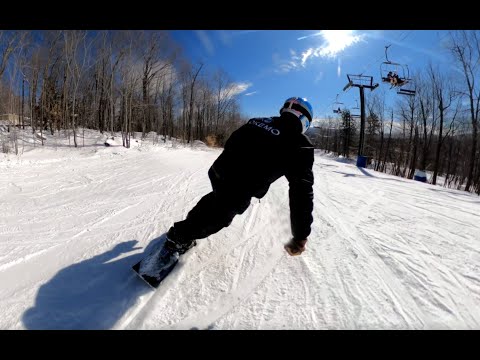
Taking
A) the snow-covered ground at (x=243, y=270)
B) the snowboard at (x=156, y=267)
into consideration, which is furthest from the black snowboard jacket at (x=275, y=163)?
the snowboard at (x=156, y=267)

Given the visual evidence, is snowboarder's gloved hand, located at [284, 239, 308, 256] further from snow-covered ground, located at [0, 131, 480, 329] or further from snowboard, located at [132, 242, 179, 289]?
snowboard, located at [132, 242, 179, 289]

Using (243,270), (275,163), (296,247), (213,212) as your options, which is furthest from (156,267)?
(275,163)

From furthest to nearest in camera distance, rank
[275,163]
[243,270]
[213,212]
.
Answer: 1. [243,270]
2. [213,212]
3. [275,163]

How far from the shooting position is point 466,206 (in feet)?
15.9

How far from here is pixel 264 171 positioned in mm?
1952

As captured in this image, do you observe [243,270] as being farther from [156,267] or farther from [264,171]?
[264,171]

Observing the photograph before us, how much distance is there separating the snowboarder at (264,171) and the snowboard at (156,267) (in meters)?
0.01

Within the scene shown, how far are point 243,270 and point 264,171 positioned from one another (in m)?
0.99
